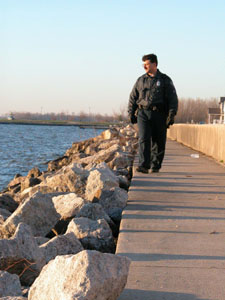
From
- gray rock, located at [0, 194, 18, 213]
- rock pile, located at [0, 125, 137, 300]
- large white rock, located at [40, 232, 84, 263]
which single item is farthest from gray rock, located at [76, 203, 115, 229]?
gray rock, located at [0, 194, 18, 213]

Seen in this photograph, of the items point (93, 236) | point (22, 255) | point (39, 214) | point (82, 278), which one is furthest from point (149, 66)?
point (82, 278)

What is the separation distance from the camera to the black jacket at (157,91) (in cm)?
873

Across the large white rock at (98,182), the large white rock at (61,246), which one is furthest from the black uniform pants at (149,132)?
the large white rock at (61,246)

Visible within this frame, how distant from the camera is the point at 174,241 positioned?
4754 mm

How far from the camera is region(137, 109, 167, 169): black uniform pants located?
8.95 m

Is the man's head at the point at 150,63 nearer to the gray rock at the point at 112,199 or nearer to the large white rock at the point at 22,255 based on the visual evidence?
the gray rock at the point at 112,199

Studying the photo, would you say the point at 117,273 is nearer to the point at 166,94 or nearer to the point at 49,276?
the point at 49,276

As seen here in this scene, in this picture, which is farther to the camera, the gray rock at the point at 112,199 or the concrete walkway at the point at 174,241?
the gray rock at the point at 112,199

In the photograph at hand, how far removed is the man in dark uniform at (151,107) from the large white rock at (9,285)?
18.5ft

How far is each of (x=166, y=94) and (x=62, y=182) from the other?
217 cm

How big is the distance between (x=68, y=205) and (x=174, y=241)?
78.3 inches

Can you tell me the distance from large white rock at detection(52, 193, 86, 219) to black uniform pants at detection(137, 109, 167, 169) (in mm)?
2521

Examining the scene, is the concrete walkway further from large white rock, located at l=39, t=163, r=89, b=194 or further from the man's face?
the man's face

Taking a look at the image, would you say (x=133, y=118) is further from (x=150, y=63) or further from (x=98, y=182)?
(x=98, y=182)
